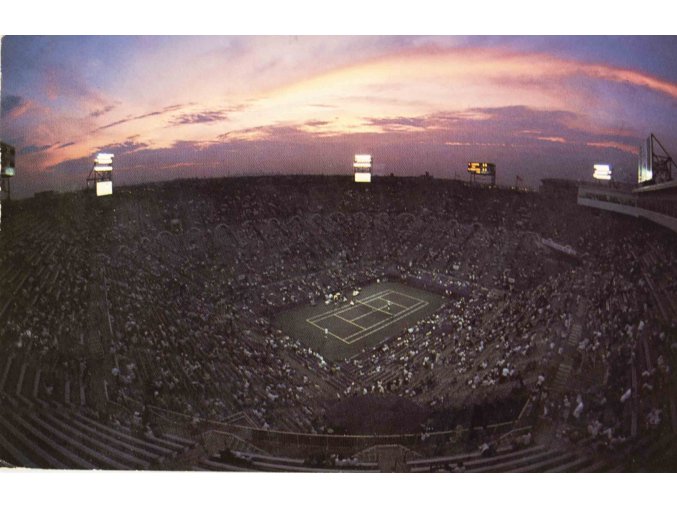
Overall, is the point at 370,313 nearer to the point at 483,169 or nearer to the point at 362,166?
the point at 362,166

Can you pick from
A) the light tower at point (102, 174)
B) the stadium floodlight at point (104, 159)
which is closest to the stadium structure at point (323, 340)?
the light tower at point (102, 174)

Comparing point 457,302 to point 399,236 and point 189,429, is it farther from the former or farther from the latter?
point 189,429

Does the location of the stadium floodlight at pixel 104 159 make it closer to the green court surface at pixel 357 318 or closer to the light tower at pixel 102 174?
the light tower at pixel 102 174

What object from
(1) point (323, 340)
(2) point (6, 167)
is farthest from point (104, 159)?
(1) point (323, 340)

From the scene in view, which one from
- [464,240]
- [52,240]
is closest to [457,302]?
[464,240]

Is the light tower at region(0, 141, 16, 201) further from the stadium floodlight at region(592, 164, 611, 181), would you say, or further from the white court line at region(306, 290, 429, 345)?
the stadium floodlight at region(592, 164, 611, 181)
